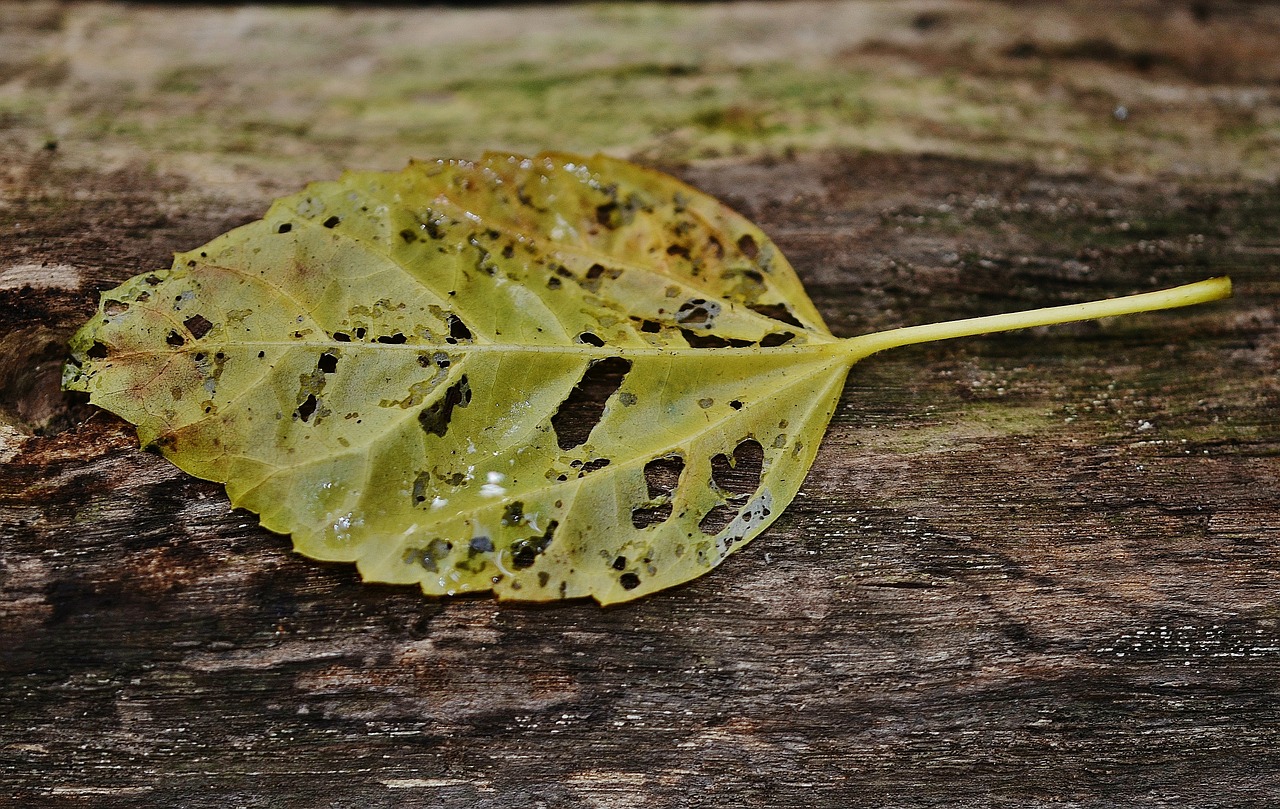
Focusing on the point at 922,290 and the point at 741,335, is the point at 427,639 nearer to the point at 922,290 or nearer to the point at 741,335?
the point at 741,335

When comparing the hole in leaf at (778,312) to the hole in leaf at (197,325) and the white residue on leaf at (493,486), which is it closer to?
the white residue on leaf at (493,486)

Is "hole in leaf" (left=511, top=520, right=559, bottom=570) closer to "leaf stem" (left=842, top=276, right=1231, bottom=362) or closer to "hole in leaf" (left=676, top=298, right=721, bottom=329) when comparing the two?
"hole in leaf" (left=676, top=298, right=721, bottom=329)

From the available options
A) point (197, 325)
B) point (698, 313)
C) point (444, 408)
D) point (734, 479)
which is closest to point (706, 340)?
point (698, 313)

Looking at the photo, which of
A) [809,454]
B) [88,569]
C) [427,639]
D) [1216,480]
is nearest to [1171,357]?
[1216,480]

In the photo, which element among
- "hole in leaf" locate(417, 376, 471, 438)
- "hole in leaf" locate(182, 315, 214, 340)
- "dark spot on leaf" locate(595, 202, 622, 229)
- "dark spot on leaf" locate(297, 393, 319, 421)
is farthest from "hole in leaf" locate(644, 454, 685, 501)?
"hole in leaf" locate(182, 315, 214, 340)

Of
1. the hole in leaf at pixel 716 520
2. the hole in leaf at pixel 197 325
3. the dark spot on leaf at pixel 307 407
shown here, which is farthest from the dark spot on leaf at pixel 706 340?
the hole in leaf at pixel 197 325
